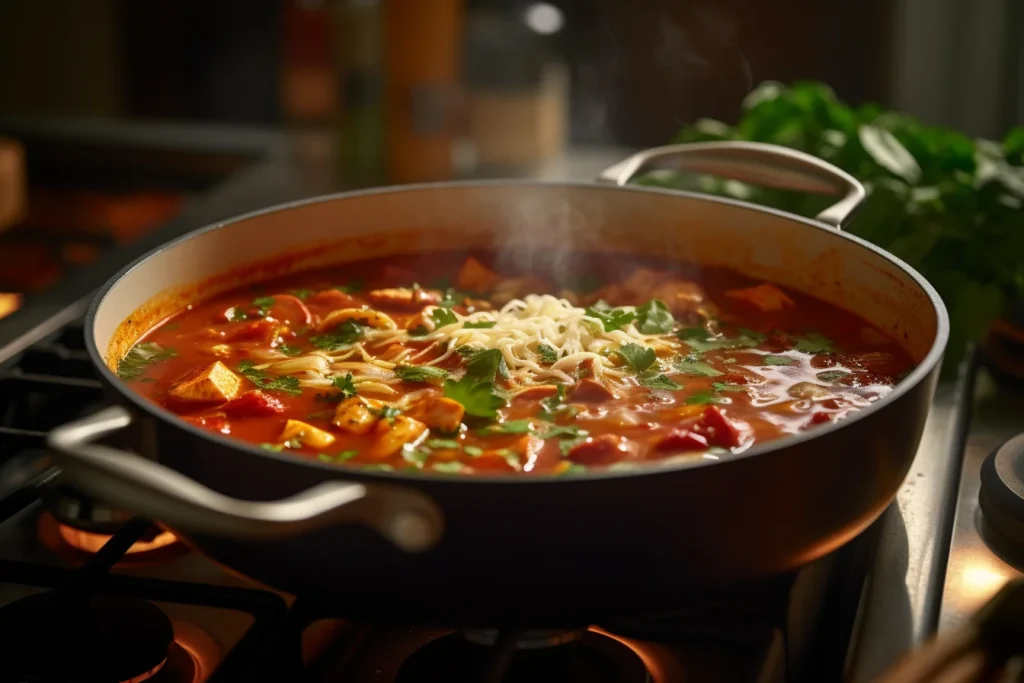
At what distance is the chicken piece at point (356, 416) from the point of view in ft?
4.63

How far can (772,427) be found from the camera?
55.1 inches

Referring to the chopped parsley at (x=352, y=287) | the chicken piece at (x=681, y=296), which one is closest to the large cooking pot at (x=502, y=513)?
the chicken piece at (x=681, y=296)

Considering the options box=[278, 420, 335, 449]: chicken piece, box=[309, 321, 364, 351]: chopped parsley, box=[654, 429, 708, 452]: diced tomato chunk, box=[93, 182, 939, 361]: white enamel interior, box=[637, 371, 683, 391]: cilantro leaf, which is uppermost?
box=[93, 182, 939, 361]: white enamel interior

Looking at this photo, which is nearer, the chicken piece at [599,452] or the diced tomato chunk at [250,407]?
the chicken piece at [599,452]

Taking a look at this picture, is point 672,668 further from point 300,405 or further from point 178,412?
point 178,412

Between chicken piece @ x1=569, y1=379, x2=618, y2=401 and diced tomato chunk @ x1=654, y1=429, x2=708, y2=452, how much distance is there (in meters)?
0.16

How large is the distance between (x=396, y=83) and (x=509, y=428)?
1.76 metres

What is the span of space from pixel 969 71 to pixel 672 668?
2.80m

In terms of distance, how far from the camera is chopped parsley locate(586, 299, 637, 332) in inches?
A: 66.3

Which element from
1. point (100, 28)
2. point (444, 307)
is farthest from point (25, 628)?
point (100, 28)

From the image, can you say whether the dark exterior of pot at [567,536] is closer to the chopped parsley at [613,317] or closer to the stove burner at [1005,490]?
the stove burner at [1005,490]

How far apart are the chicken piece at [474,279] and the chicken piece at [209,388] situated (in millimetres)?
537

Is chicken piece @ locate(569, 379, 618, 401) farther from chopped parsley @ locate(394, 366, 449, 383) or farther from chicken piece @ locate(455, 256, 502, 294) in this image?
chicken piece @ locate(455, 256, 502, 294)

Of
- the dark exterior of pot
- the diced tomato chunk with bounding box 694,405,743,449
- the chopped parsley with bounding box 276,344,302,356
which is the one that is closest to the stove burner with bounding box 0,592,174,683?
the dark exterior of pot
